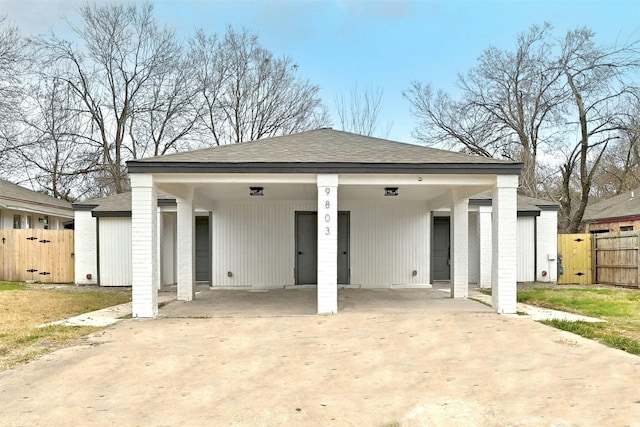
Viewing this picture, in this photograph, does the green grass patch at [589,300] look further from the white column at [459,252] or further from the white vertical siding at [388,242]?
the white vertical siding at [388,242]

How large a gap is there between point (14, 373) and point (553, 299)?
410 inches

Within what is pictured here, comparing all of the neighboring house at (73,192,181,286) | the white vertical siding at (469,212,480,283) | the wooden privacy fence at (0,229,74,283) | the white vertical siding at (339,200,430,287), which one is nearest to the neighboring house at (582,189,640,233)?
the white vertical siding at (469,212,480,283)

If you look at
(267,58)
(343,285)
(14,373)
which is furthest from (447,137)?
(14,373)

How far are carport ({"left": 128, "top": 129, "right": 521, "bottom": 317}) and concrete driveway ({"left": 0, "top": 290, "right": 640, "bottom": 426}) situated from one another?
1.69 meters

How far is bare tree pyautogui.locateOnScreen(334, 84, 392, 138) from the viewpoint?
2427 cm

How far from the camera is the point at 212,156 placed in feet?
31.9

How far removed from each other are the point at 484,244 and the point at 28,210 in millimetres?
17539

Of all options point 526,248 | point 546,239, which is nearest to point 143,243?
point 526,248

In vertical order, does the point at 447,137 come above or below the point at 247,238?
above

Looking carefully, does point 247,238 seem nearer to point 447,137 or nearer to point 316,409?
point 316,409

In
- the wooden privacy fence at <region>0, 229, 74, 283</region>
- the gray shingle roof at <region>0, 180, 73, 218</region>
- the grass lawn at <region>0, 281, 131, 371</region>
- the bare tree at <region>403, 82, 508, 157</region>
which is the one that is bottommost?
the grass lawn at <region>0, 281, 131, 371</region>

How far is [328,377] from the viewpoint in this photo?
5488mm

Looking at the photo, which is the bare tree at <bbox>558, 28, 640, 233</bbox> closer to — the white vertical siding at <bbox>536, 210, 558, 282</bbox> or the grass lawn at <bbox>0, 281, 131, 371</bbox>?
the white vertical siding at <bbox>536, 210, 558, 282</bbox>

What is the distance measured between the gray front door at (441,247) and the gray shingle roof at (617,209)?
28.7 ft
